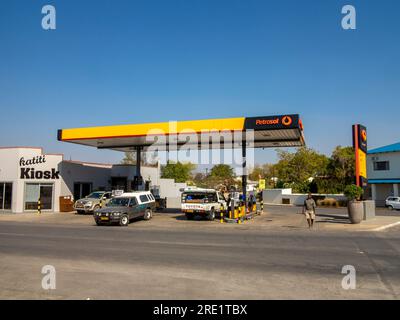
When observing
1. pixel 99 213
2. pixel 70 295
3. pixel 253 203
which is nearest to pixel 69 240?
pixel 99 213

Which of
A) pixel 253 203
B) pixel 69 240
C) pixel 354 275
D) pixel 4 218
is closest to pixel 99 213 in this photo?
pixel 69 240

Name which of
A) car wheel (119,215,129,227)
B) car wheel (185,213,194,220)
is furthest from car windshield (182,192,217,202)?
car wheel (119,215,129,227)

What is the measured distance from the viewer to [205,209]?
910 inches

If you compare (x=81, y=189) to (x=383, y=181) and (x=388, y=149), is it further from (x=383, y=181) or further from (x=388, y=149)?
(x=388, y=149)

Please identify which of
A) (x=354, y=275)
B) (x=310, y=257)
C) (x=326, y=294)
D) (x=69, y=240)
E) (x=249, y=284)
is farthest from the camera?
(x=69, y=240)

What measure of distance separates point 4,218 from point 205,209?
14.8 metres

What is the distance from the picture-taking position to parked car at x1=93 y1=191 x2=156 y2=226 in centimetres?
2050

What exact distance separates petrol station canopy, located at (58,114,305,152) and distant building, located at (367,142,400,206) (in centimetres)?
2183

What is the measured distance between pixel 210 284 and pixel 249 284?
32.6 inches

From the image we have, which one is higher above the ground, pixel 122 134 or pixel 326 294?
pixel 122 134

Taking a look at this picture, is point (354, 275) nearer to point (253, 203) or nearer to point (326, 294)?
point (326, 294)

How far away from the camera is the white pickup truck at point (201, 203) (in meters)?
23.2

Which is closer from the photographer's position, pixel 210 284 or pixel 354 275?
pixel 210 284
